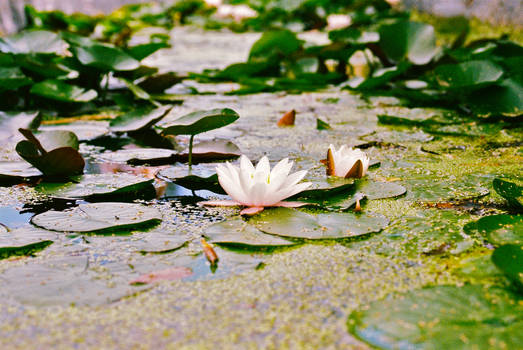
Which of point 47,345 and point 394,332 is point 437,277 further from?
point 47,345

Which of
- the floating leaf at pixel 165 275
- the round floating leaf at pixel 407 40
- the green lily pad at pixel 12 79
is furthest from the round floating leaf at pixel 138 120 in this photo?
the round floating leaf at pixel 407 40

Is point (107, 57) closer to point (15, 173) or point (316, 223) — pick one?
point (15, 173)

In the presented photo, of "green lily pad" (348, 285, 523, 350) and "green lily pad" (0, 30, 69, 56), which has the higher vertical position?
"green lily pad" (0, 30, 69, 56)

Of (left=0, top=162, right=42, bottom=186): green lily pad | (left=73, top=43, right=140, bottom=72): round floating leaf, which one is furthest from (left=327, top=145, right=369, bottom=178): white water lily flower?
(left=73, top=43, right=140, bottom=72): round floating leaf

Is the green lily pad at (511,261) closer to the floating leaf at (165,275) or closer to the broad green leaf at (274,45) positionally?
the floating leaf at (165,275)

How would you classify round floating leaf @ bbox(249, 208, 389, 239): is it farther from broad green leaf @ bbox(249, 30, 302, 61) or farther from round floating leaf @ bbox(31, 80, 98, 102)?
broad green leaf @ bbox(249, 30, 302, 61)

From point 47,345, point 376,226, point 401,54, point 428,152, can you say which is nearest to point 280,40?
point 401,54
